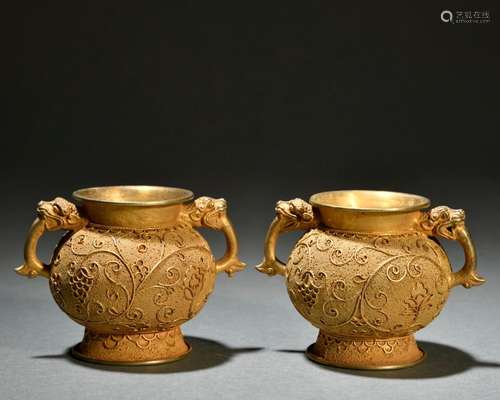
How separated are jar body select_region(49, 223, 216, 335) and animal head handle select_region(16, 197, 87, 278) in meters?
0.05

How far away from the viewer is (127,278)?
596 centimetres

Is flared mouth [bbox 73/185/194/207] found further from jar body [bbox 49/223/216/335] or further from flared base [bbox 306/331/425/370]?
flared base [bbox 306/331/425/370]

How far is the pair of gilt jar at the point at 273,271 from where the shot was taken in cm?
596

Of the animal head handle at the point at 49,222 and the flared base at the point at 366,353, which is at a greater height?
the animal head handle at the point at 49,222

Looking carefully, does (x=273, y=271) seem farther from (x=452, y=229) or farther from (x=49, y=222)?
(x=49, y=222)

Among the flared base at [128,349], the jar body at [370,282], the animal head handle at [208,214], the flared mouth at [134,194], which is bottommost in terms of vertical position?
the flared base at [128,349]

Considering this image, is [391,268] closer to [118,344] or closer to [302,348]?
[302,348]

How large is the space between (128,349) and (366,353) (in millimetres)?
921

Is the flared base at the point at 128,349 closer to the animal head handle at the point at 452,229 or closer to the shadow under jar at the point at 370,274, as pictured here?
the shadow under jar at the point at 370,274

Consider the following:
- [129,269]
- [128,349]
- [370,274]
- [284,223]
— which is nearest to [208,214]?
[284,223]

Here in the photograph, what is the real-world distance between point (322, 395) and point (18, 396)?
43.3 inches

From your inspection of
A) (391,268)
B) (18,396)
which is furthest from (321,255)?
(18,396)

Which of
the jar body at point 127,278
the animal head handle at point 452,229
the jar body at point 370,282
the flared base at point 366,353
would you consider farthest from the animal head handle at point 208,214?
the animal head handle at point 452,229

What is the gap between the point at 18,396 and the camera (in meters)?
5.70
